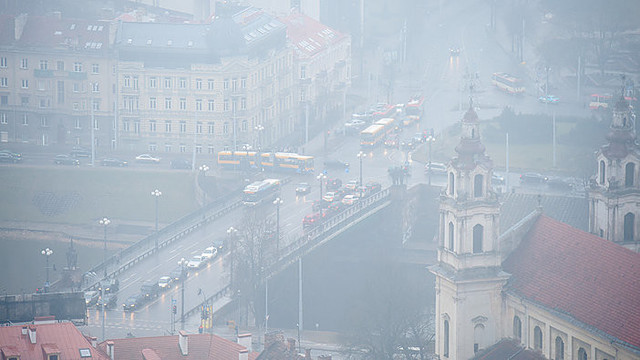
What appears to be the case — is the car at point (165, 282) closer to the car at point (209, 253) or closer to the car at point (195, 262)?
the car at point (195, 262)

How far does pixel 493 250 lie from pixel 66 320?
2982 cm

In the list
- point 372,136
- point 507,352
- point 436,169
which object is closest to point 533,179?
point 436,169

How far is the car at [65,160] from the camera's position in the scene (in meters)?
194

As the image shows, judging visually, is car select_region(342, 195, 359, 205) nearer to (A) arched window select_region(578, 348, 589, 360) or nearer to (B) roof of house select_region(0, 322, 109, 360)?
Result: (A) arched window select_region(578, 348, 589, 360)

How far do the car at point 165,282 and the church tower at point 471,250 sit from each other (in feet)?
123

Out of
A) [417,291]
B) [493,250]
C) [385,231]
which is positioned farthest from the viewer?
[385,231]

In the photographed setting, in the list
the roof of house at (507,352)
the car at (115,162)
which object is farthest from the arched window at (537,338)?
the car at (115,162)

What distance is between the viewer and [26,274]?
173250mm

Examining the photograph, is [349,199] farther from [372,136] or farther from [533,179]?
[372,136]

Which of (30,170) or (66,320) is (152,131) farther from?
(66,320)

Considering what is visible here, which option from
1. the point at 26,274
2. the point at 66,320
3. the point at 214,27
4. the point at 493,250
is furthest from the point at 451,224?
the point at 214,27

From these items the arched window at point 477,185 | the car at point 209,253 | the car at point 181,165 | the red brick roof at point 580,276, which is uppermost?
the arched window at point 477,185

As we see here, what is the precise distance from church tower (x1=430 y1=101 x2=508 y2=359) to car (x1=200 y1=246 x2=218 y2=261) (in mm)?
41911

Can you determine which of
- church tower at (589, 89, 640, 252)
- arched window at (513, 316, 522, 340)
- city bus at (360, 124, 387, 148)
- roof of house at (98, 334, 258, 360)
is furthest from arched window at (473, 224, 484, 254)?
Result: city bus at (360, 124, 387, 148)
